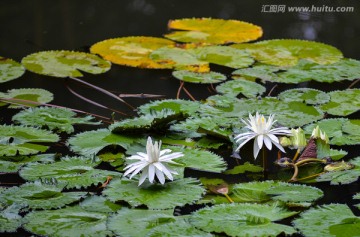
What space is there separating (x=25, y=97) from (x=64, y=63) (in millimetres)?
428

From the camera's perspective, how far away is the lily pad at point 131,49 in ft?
10.1

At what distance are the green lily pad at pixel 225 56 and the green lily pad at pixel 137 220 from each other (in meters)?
1.41

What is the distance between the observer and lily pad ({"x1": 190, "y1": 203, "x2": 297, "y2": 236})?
1.65 m

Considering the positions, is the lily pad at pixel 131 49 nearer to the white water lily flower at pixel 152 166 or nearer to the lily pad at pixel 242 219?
the white water lily flower at pixel 152 166

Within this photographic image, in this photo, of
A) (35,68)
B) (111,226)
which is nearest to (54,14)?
(35,68)

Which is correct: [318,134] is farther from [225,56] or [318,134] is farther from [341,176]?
[225,56]

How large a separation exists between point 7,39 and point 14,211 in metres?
1.89

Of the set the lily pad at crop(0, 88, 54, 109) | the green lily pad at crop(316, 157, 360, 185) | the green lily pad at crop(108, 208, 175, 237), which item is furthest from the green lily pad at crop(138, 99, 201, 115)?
the green lily pad at crop(108, 208, 175, 237)

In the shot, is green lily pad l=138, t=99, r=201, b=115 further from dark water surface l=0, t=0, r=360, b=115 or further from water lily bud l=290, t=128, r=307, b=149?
water lily bud l=290, t=128, r=307, b=149

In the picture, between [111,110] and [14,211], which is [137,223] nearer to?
[14,211]

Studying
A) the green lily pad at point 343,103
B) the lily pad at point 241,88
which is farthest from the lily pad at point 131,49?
the green lily pad at point 343,103

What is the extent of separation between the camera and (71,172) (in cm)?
201
